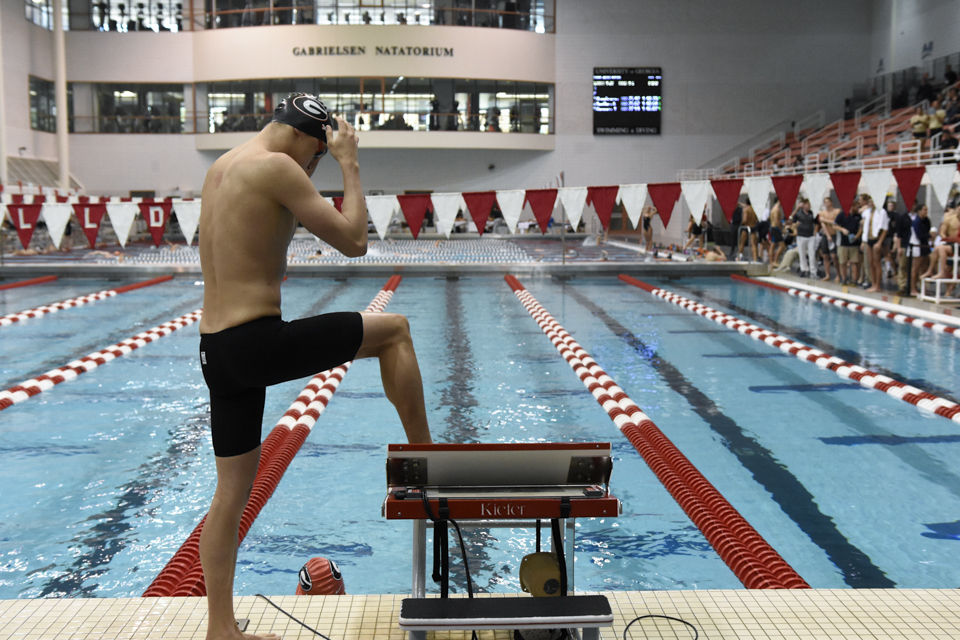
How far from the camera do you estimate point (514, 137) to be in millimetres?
29406

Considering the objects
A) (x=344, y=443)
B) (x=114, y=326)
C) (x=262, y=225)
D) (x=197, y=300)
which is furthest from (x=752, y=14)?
(x=262, y=225)

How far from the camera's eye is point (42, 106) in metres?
27.8

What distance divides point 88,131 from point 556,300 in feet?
70.7

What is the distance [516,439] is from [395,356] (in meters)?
3.42

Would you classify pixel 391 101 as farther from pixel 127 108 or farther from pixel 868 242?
pixel 868 242

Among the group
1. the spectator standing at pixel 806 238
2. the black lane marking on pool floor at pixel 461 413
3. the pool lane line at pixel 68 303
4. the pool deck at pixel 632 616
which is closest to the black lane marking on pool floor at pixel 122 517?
the pool deck at pixel 632 616

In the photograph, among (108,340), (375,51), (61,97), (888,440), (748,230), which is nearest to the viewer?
(888,440)

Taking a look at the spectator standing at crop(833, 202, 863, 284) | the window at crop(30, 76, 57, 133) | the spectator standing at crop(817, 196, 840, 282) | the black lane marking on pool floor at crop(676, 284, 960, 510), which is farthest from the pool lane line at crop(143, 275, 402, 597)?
the window at crop(30, 76, 57, 133)

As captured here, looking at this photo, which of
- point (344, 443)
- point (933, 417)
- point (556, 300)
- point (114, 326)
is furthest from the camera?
point (556, 300)

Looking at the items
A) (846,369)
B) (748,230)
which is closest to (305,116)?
(846,369)

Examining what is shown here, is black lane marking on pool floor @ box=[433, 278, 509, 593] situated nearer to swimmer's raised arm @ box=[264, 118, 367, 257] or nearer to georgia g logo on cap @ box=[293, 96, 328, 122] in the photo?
swimmer's raised arm @ box=[264, 118, 367, 257]

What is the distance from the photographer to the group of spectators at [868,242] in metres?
11.3

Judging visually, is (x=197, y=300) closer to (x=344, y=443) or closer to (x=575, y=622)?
(x=344, y=443)

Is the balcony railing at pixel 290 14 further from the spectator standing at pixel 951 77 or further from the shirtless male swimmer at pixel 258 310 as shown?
the shirtless male swimmer at pixel 258 310
